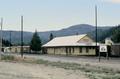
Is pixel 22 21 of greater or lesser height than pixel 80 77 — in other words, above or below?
above

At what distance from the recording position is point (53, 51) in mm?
115125

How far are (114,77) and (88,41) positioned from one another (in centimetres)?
7972

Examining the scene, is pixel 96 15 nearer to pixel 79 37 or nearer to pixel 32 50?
pixel 79 37

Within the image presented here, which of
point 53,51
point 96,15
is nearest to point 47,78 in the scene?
point 96,15

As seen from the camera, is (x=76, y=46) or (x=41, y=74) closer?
(x=41, y=74)

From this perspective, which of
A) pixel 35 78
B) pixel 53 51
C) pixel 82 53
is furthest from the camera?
pixel 53 51

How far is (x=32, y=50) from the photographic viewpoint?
464 ft

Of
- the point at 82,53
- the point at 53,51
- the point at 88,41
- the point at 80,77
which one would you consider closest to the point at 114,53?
the point at 82,53

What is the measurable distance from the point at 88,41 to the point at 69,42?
447 cm

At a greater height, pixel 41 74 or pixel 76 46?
pixel 76 46

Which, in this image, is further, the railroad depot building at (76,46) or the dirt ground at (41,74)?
the railroad depot building at (76,46)

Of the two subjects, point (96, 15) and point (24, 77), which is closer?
point (24, 77)

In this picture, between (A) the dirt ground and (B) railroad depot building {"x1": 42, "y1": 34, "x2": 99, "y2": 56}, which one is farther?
(B) railroad depot building {"x1": 42, "y1": 34, "x2": 99, "y2": 56}

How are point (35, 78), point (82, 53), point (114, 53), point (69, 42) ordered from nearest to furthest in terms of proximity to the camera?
1. point (35, 78)
2. point (114, 53)
3. point (82, 53)
4. point (69, 42)
